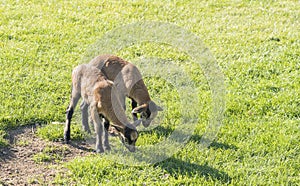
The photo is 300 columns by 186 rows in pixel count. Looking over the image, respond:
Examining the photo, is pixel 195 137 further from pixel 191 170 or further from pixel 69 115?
pixel 69 115

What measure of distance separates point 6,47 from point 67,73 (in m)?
1.50

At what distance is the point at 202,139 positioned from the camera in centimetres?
693

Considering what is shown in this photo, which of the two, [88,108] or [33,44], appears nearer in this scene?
[88,108]

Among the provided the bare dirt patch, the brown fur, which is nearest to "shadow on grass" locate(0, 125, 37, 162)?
the bare dirt patch

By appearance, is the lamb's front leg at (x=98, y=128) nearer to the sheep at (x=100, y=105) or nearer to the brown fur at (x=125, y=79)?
the sheep at (x=100, y=105)

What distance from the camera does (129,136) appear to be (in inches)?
244

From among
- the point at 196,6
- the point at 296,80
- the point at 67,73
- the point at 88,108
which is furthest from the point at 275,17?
the point at 88,108

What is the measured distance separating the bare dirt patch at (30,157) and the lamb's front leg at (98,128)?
153 mm

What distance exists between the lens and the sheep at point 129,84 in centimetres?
704

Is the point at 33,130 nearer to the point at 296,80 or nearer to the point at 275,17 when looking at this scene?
the point at 296,80

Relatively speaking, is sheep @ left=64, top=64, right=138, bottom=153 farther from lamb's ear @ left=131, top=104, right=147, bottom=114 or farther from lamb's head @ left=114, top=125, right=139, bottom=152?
lamb's ear @ left=131, top=104, right=147, bottom=114

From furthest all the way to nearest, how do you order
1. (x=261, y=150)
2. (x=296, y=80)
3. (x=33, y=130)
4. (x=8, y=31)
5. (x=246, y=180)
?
1. (x=8, y=31)
2. (x=296, y=80)
3. (x=33, y=130)
4. (x=261, y=150)
5. (x=246, y=180)

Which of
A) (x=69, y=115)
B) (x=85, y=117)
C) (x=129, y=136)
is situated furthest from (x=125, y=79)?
(x=129, y=136)

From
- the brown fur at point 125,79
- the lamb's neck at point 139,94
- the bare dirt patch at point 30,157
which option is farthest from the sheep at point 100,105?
the lamb's neck at point 139,94
